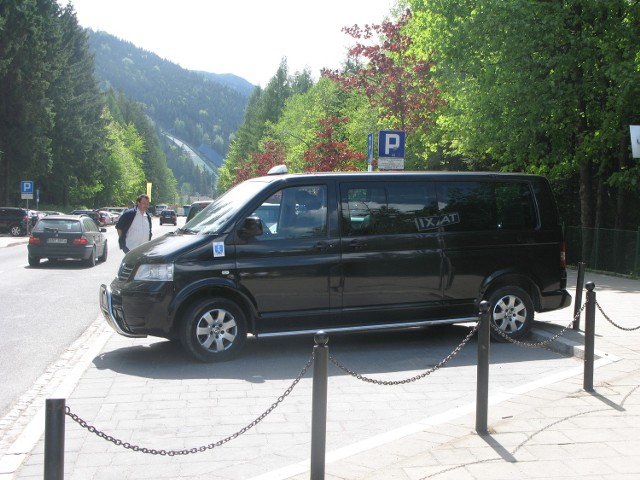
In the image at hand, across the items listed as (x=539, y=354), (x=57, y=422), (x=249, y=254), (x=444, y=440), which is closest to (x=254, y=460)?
(x=444, y=440)

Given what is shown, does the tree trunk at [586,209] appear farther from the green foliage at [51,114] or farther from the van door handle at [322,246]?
the green foliage at [51,114]

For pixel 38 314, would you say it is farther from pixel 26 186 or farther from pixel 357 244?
pixel 26 186

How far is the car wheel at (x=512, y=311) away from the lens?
9.61 meters

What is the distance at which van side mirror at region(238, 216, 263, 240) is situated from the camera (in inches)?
332

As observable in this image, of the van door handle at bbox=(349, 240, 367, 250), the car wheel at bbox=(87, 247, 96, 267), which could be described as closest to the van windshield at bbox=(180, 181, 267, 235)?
the van door handle at bbox=(349, 240, 367, 250)

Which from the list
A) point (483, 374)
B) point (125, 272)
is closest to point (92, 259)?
point (125, 272)

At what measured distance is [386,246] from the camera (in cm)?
903

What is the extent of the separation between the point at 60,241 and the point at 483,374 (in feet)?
60.5

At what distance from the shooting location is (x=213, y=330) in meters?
8.37

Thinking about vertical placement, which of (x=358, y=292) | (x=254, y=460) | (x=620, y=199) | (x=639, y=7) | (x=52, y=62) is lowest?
(x=254, y=460)

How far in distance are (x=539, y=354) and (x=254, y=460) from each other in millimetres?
4968

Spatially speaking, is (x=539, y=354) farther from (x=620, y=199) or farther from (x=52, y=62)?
(x=52, y=62)

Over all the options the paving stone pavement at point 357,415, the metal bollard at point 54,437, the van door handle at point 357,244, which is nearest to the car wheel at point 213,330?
the paving stone pavement at point 357,415

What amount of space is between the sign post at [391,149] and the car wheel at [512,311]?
608cm
